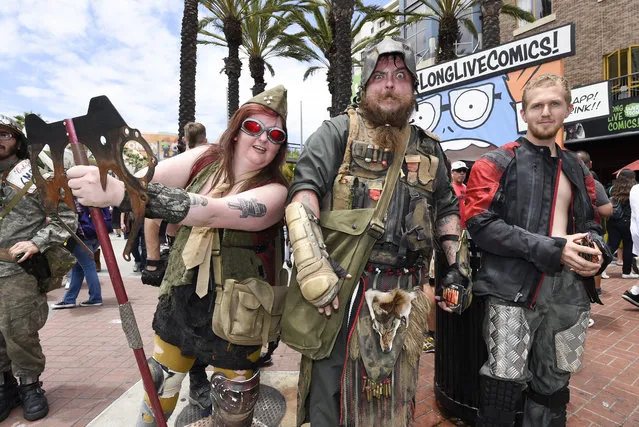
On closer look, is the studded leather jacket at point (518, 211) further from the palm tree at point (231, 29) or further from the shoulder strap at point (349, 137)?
the palm tree at point (231, 29)

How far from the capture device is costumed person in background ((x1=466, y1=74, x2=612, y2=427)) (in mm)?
2111

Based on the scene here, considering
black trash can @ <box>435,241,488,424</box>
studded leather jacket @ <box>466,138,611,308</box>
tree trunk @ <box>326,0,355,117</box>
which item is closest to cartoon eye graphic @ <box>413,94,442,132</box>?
tree trunk @ <box>326,0,355,117</box>

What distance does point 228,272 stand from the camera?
1836 millimetres

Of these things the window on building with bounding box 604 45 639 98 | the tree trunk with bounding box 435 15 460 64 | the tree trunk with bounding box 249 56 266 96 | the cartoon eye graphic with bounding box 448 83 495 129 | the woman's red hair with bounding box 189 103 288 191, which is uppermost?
the tree trunk with bounding box 249 56 266 96

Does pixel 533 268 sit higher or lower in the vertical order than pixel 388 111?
lower

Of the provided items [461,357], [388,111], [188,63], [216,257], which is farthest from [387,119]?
[188,63]

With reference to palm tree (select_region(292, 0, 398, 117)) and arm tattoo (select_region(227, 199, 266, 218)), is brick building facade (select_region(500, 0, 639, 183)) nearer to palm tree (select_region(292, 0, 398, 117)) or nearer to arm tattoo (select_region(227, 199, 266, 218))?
palm tree (select_region(292, 0, 398, 117))

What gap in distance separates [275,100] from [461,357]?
7.30ft

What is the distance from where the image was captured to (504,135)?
22.5 ft

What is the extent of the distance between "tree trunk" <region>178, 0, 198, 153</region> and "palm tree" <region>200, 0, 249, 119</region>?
6.76 feet

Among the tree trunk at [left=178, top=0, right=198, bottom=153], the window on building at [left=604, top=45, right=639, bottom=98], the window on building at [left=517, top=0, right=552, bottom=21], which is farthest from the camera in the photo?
the window on building at [left=517, top=0, right=552, bottom=21]

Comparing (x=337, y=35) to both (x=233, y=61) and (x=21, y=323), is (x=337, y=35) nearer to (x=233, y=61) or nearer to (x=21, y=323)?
(x=233, y=61)

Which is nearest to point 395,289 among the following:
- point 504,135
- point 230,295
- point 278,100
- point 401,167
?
point 401,167

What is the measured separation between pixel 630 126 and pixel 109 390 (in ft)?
46.1
